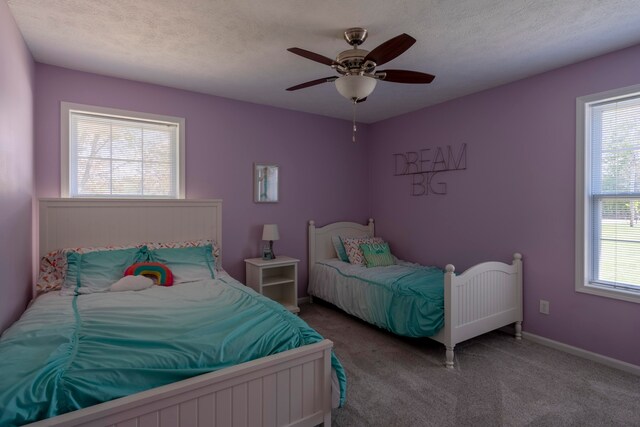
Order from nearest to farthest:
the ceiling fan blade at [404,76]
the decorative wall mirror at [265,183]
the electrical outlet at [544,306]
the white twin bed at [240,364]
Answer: the white twin bed at [240,364], the ceiling fan blade at [404,76], the electrical outlet at [544,306], the decorative wall mirror at [265,183]

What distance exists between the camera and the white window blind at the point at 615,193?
254 cm

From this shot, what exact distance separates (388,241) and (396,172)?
3.00 ft

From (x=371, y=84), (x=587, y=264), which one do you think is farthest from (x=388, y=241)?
(x=371, y=84)

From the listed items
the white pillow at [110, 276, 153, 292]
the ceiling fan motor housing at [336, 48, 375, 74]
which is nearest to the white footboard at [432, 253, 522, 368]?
the ceiling fan motor housing at [336, 48, 375, 74]

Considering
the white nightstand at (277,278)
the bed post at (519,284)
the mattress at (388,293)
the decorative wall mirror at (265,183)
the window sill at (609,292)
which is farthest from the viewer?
the decorative wall mirror at (265,183)

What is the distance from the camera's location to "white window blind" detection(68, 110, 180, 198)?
120 inches

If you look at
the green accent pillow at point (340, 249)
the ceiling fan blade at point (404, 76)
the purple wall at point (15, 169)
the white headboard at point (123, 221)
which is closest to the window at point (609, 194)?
the ceiling fan blade at point (404, 76)

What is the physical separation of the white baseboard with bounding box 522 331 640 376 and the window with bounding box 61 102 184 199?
358 centimetres

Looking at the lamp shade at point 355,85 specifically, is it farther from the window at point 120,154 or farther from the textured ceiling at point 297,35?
the window at point 120,154

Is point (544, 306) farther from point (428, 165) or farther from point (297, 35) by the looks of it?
point (297, 35)

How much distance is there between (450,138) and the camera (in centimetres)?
375

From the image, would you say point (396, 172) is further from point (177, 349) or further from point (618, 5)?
point (177, 349)

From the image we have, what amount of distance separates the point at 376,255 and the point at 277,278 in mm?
1164

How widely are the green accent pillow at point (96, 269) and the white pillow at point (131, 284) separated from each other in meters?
0.10
